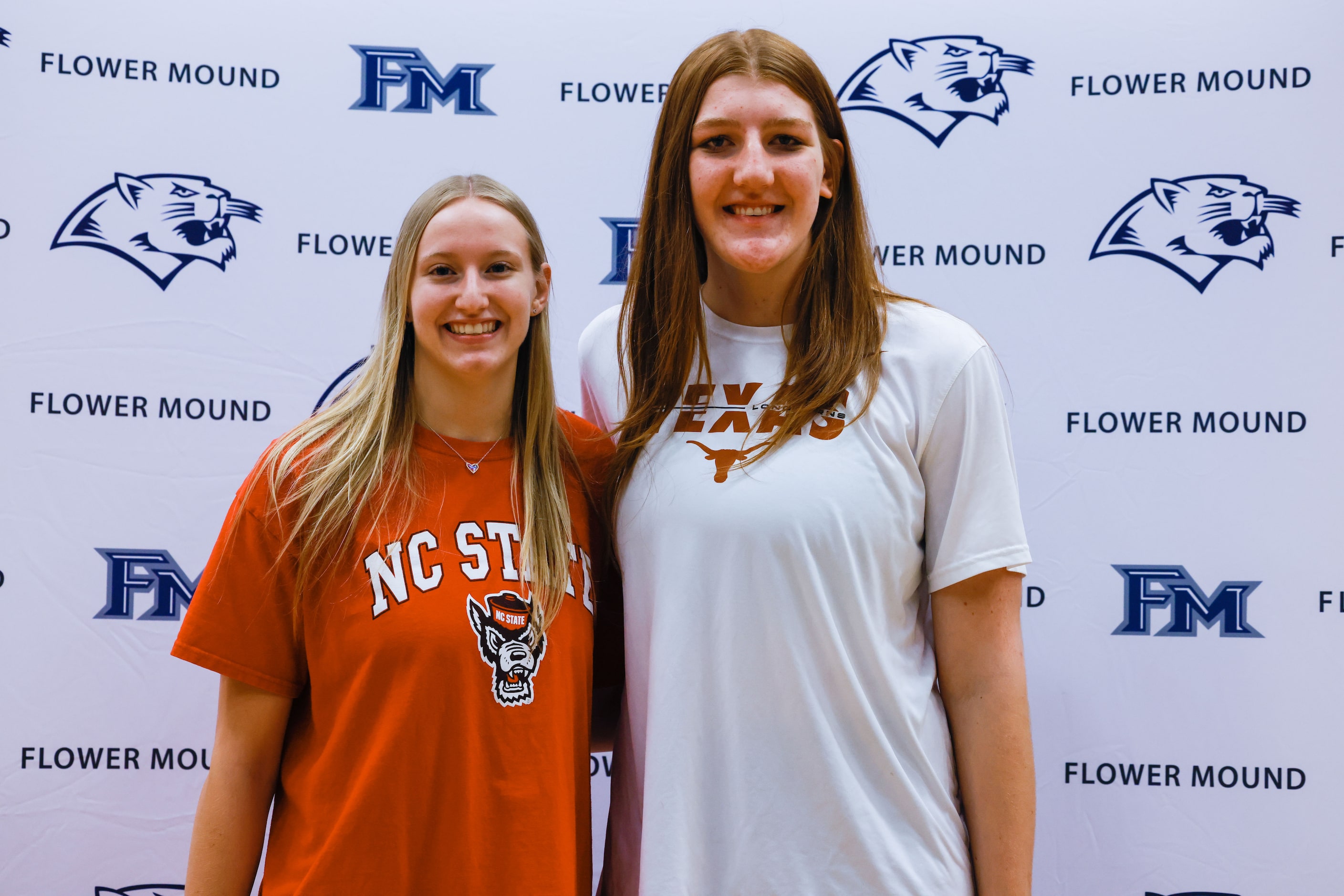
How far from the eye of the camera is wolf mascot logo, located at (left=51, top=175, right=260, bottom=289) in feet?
6.42

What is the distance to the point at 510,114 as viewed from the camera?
2.00 m

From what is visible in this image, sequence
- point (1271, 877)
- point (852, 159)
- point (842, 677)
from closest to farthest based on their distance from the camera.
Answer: point (842, 677)
point (852, 159)
point (1271, 877)

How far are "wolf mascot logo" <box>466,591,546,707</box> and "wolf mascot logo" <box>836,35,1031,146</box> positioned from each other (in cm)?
130

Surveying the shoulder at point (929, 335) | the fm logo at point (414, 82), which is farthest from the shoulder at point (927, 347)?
the fm logo at point (414, 82)

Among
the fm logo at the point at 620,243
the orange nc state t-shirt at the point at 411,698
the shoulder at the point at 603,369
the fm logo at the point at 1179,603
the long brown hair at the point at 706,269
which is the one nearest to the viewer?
the orange nc state t-shirt at the point at 411,698

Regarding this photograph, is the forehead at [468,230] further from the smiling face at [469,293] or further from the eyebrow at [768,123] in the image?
the eyebrow at [768,123]

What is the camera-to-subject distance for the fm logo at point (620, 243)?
202 centimetres

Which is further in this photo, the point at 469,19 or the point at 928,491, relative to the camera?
the point at 469,19

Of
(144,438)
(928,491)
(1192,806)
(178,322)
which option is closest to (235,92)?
(178,322)

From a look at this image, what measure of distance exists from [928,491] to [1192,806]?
113cm

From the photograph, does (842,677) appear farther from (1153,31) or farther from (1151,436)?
(1153,31)

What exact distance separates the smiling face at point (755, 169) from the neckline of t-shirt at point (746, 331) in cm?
9

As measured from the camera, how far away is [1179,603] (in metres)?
1.92

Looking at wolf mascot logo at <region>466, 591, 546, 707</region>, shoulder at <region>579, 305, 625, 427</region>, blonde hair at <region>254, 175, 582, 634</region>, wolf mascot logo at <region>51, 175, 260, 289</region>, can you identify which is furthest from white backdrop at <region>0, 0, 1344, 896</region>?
wolf mascot logo at <region>466, 591, 546, 707</region>
